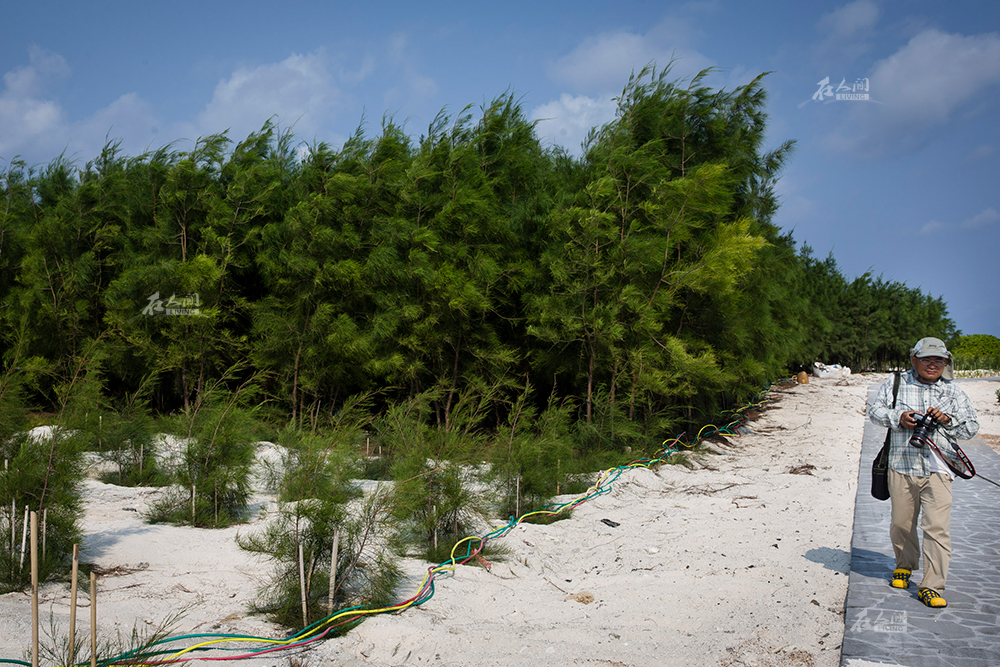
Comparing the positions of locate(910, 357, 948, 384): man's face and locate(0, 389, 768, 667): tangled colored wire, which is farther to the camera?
locate(910, 357, 948, 384): man's face

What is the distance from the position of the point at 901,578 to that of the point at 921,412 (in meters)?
0.91

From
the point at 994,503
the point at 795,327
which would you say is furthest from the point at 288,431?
the point at 795,327

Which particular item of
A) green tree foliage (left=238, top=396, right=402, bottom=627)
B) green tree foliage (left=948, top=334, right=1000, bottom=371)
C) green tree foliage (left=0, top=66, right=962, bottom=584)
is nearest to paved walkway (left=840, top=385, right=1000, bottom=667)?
green tree foliage (left=238, top=396, right=402, bottom=627)

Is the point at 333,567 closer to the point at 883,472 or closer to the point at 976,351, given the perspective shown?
the point at 883,472

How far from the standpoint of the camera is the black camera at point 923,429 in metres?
3.47

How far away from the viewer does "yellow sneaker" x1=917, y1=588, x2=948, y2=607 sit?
3.30m

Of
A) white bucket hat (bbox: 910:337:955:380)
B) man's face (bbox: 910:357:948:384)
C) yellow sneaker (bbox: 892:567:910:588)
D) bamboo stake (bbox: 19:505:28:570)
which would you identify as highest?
white bucket hat (bbox: 910:337:955:380)

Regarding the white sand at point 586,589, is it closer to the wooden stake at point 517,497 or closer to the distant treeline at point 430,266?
the wooden stake at point 517,497

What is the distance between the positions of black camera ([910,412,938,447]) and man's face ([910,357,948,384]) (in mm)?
248

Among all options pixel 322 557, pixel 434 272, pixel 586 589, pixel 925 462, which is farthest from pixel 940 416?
pixel 434 272

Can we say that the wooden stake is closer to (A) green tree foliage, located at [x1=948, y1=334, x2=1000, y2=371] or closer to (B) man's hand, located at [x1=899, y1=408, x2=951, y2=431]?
(B) man's hand, located at [x1=899, y1=408, x2=951, y2=431]

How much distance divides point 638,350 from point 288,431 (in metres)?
4.33

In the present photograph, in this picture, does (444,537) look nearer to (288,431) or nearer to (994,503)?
(288,431)

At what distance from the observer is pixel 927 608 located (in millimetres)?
3318
